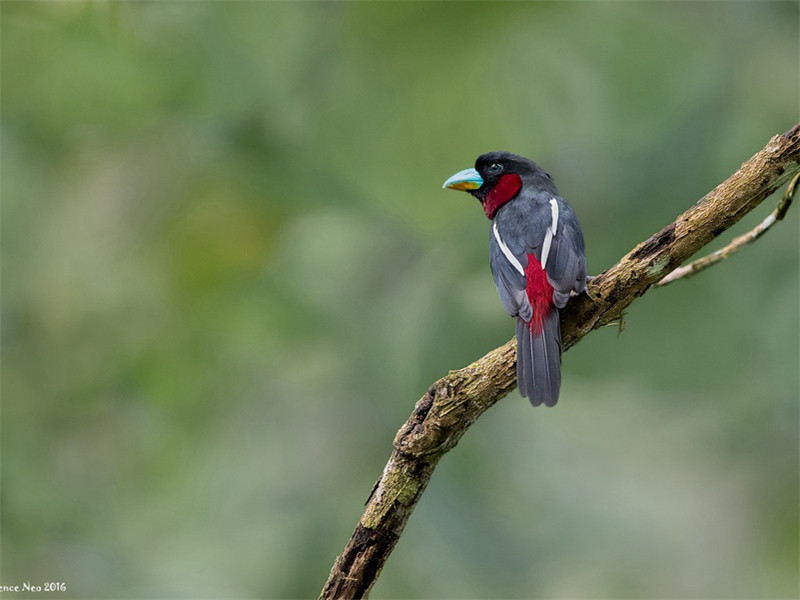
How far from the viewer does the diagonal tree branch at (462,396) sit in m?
3.26

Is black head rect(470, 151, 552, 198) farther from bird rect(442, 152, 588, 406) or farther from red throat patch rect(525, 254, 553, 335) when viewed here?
red throat patch rect(525, 254, 553, 335)

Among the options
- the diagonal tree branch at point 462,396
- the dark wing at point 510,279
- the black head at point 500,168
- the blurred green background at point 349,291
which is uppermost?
the blurred green background at point 349,291

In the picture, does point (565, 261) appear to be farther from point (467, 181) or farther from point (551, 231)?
point (467, 181)

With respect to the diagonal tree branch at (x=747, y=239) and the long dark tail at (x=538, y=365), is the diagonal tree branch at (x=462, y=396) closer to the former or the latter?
the long dark tail at (x=538, y=365)

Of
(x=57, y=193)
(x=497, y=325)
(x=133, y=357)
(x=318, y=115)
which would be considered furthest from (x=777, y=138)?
(x=57, y=193)

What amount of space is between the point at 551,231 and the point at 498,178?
0.83 meters

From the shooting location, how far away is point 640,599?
25.6 ft

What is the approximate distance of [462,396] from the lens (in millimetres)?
3295

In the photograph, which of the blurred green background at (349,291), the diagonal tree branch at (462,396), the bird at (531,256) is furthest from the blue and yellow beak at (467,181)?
the diagonal tree branch at (462,396)

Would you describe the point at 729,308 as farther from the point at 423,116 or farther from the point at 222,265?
the point at 222,265

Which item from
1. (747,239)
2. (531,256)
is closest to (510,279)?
(531,256)

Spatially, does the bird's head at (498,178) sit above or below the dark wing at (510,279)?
above

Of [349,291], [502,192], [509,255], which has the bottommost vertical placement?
[509,255]

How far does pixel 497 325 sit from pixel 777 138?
138 inches
